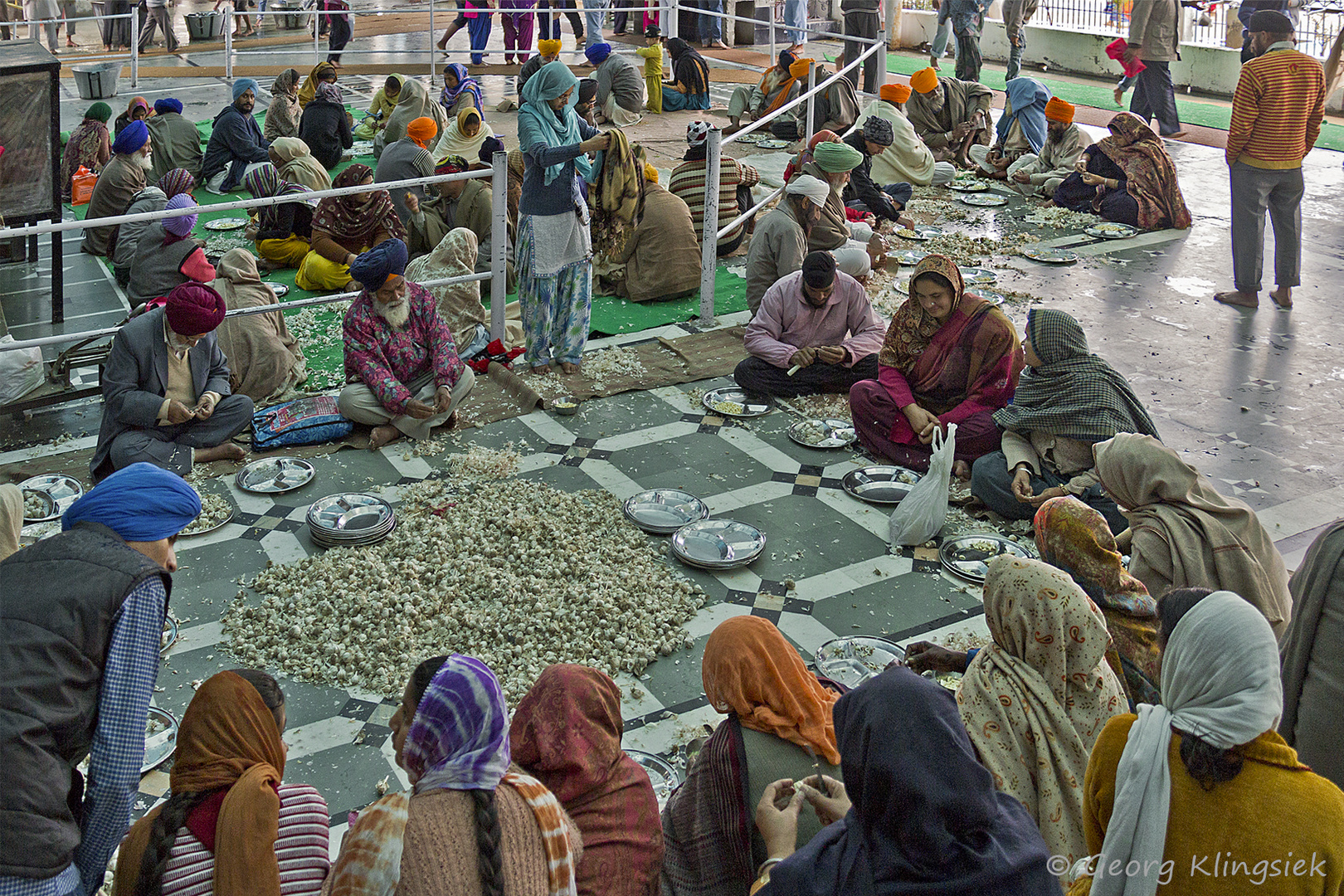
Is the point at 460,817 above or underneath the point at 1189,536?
underneath

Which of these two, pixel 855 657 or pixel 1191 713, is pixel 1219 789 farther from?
pixel 855 657

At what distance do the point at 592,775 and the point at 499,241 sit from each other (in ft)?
13.4

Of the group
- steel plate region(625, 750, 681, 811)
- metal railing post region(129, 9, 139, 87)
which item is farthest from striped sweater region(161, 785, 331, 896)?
metal railing post region(129, 9, 139, 87)

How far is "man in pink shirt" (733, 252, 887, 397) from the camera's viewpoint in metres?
5.57

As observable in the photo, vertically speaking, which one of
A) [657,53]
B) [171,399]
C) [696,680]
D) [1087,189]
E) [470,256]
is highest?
[657,53]

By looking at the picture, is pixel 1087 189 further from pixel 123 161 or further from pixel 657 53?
pixel 123 161

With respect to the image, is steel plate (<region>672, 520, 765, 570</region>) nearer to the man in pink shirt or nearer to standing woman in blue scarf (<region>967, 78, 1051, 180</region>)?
the man in pink shirt

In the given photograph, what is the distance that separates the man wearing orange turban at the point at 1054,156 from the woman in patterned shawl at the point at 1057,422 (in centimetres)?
512

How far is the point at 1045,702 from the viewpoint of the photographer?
8.38 feet

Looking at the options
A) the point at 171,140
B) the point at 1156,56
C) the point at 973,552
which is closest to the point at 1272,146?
the point at 973,552

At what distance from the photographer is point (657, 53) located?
12430 millimetres

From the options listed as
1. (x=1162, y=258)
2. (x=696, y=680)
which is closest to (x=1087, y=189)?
(x=1162, y=258)

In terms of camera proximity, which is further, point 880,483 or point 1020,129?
point 1020,129

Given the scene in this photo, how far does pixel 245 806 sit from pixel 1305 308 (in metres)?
6.86
